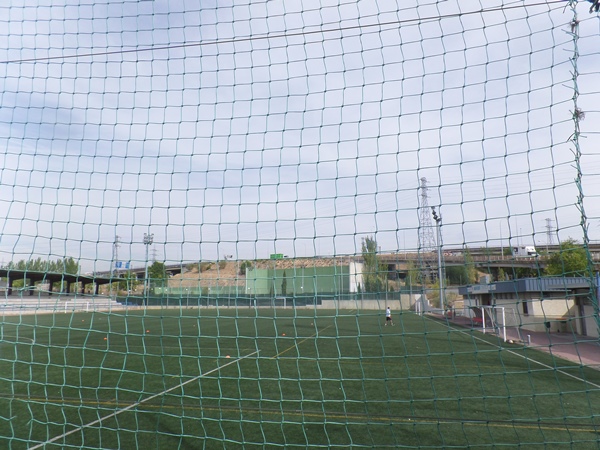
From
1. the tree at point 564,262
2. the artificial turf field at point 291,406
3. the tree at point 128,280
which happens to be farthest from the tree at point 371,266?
the tree at point 128,280

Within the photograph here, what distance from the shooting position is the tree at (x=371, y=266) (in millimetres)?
3363

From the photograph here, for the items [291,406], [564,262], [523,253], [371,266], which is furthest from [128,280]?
[564,262]

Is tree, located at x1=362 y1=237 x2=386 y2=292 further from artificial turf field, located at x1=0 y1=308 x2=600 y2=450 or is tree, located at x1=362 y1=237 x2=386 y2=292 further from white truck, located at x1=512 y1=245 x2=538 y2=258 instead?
white truck, located at x1=512 y1=245 x2=538 y2=258

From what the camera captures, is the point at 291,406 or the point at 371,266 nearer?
the point at 371,266

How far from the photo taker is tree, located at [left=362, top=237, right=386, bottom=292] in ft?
11.0

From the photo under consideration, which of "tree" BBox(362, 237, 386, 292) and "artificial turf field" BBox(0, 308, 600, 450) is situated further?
"artificial turf field" BBox(0, 308, 600, 450)

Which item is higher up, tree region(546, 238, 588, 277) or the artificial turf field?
tree region(546, 238, 588, 277)

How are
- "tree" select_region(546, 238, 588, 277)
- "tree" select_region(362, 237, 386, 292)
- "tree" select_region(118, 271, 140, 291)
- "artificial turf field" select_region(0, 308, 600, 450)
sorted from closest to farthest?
"tree" select_region(546, 238, 588, 277) → "tree" select_region(362, 237, 386, 292) → "tree" select_region(118, 271, 140, 291) → "artificial turf field" select_region(0, 308, 600, 450)

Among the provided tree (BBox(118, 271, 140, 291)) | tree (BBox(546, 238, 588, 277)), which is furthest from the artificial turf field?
tree (BBox(546, 238, 588, 277))

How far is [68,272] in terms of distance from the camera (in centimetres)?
397

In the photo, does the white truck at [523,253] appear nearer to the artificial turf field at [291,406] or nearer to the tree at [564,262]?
the tree at [564,262]

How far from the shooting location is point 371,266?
4.25 meters

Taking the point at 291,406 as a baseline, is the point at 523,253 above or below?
above

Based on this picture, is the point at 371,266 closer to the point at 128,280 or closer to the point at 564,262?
the point at 128,280
